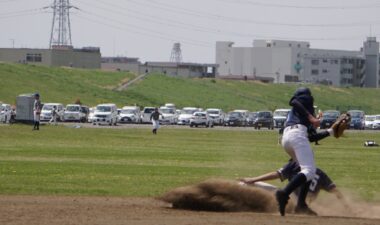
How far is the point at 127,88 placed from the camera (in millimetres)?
132375

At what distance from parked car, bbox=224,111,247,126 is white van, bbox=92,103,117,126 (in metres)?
14.9

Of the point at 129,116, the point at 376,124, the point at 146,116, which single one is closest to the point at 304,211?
the point at 129,116

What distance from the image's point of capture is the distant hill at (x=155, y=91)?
116 meters

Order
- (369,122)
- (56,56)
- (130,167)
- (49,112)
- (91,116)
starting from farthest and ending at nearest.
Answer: (56,56)
(369,122)
(91,116)
(49,112)
(130,167)

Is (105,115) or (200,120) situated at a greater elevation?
(105,115)

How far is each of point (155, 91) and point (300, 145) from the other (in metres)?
116

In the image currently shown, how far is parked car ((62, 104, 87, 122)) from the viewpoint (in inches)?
3618

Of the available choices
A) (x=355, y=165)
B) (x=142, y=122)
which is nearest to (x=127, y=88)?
(x=142, y=122)

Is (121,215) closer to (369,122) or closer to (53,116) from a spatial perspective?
(53,116)

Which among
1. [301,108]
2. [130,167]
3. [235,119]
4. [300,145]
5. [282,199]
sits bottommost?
[235,119]

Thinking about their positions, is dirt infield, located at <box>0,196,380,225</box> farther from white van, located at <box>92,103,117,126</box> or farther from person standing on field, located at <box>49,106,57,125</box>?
white van, located at <box>92,103,117,126</box>

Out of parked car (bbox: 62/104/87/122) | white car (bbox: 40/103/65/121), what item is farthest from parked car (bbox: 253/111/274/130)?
white car (bbox: 40/103/65/121)

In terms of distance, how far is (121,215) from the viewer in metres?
17.2

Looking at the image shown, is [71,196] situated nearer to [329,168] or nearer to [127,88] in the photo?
[329,168]
